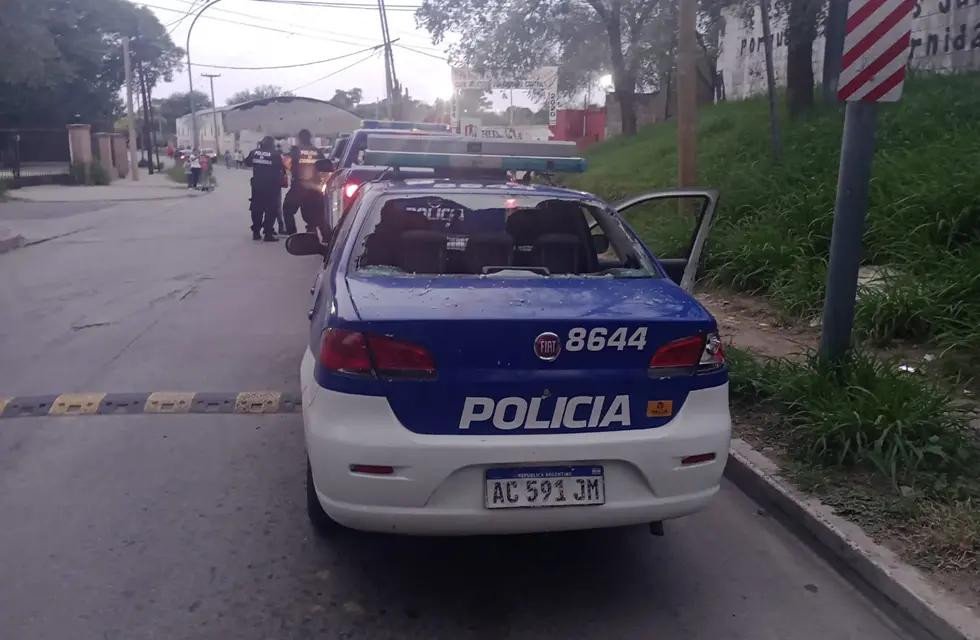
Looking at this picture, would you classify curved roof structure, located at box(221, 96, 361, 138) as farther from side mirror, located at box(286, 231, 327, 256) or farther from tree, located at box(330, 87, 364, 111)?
side mirror, located at box(286, 231, 327, 256)

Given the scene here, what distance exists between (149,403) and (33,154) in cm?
3322

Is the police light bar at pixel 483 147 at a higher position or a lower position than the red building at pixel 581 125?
lower

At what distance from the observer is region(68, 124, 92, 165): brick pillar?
115 ft

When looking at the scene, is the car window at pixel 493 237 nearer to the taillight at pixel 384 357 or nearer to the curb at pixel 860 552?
the taillight at pixel 384 357

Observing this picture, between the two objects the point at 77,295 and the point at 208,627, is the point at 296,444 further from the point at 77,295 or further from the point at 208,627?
the point at 77,295

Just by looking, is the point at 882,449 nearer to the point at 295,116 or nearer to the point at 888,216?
the point at 888,216

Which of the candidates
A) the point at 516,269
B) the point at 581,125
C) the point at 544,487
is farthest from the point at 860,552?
the point at 581,125

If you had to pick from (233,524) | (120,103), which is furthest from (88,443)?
(120,103)

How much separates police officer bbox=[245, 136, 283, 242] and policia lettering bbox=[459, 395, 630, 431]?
509 inches

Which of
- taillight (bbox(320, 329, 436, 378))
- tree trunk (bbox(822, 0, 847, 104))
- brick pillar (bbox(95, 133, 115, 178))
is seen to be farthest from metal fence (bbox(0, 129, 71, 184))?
taillight (bbox(320, 329, 436, 378))

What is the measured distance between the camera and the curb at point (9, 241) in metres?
14.5

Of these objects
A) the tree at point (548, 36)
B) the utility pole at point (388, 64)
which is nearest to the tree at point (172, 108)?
the utility pole at point (388, 64)

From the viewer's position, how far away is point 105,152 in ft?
125

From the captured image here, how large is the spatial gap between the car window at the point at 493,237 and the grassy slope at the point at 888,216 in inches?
109
